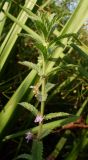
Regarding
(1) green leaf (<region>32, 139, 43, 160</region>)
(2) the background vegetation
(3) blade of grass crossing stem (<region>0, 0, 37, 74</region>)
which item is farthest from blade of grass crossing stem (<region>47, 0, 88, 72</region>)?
(1) green leaf (<region>32, 139, 43, 160</region>)

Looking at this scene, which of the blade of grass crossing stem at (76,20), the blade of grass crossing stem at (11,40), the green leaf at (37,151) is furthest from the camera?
the blade of grass crossing stem at (11,40)

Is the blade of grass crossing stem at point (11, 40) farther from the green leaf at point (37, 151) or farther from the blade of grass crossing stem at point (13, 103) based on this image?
the green leaf at point (37, 151)

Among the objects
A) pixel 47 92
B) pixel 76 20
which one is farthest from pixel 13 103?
pixel 76 20

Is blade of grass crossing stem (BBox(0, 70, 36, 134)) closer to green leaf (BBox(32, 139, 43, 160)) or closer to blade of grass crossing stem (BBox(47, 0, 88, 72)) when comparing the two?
blade of grass crossing stem (BBox(47, 0, 88, 72))

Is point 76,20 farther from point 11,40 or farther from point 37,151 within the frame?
point 37,151

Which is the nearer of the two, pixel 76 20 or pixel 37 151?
pixel 37 151

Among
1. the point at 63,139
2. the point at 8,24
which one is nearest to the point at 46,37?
the point at 63,139

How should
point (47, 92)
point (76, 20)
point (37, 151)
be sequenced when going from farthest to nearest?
point (47, 92), point (76, 20), point (37, 151)

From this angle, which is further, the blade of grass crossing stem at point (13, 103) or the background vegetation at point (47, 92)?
the blade of grass crossing stem at point (13, 103)

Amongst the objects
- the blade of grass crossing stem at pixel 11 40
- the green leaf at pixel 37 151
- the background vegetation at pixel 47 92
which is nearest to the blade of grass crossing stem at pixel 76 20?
the background vegetation at pixel 47 92

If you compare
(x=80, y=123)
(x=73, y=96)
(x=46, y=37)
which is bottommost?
(x=73, y=96)

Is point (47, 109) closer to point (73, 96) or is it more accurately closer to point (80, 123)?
point (73, 96)
